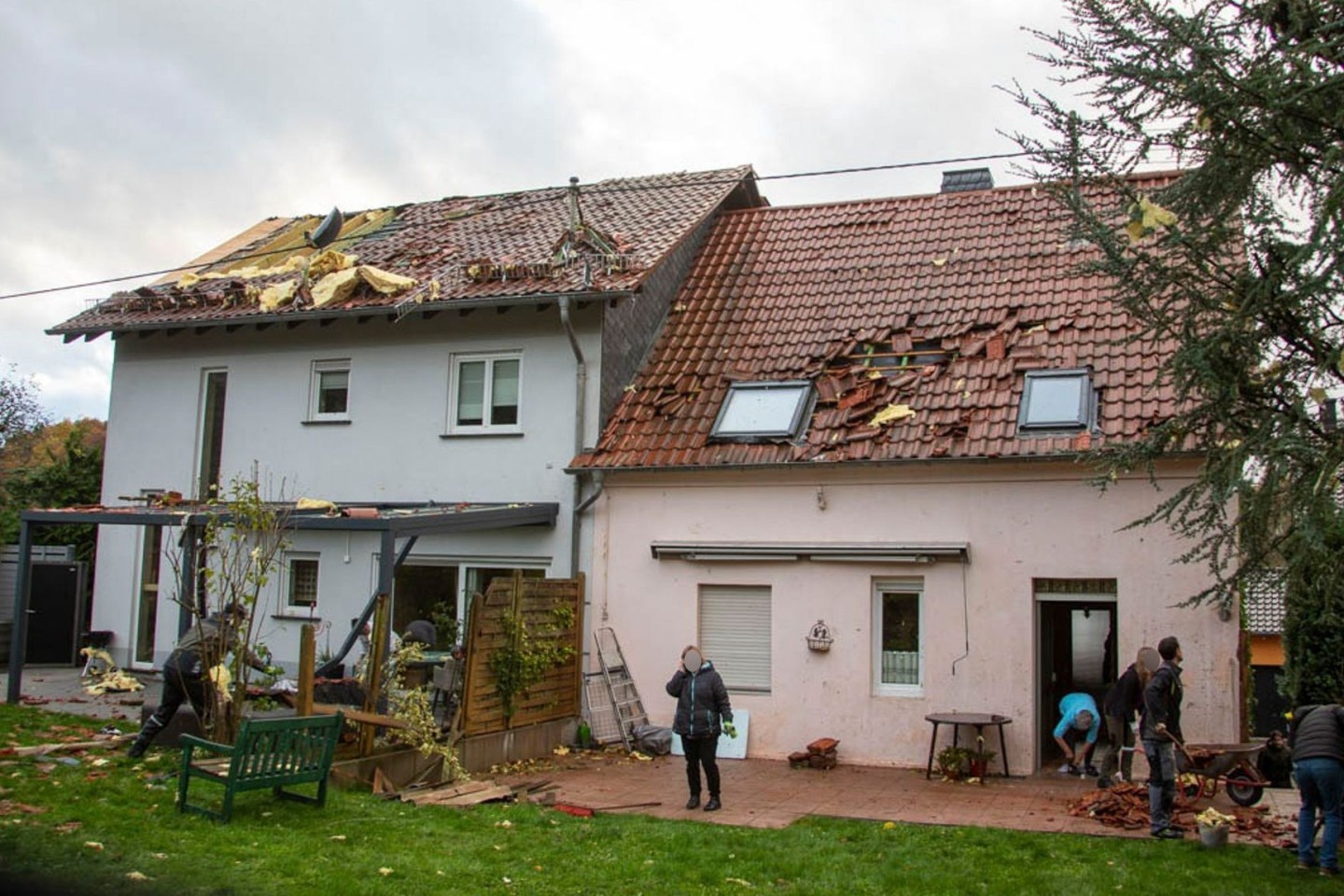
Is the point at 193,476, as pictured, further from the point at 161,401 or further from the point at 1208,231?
the point at 1208,231

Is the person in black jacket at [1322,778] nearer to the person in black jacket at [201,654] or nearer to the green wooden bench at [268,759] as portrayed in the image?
the green wooden bench at [268,759]

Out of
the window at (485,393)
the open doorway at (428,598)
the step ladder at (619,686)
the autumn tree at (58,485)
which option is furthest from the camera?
the autumn tree at (58,485)

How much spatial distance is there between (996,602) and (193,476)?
1252cm

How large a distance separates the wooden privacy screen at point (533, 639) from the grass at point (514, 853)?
2.54 metres

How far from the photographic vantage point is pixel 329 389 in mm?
18156

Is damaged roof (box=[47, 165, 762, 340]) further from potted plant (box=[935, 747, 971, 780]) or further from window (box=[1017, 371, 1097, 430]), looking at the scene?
potted plant (box=[935, 747, 971, 780])

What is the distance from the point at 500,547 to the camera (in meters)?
16.5

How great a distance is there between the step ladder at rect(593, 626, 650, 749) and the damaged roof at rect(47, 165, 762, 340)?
4.61 m

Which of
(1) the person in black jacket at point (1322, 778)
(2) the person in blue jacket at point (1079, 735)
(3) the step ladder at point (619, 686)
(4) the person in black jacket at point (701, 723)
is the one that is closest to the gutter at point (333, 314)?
(3) the step ladder at point (619, 686)

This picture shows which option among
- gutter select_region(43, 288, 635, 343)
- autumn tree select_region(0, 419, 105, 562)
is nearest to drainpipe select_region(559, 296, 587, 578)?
gutter select_region(43, 288, 635, 343)

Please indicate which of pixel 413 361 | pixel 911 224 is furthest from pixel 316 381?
pixel 911 224

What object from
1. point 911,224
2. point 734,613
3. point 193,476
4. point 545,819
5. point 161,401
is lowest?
point 545,819

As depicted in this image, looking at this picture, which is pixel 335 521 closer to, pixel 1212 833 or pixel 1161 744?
pixel 1161 744

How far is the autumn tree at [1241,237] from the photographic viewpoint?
7656mm
